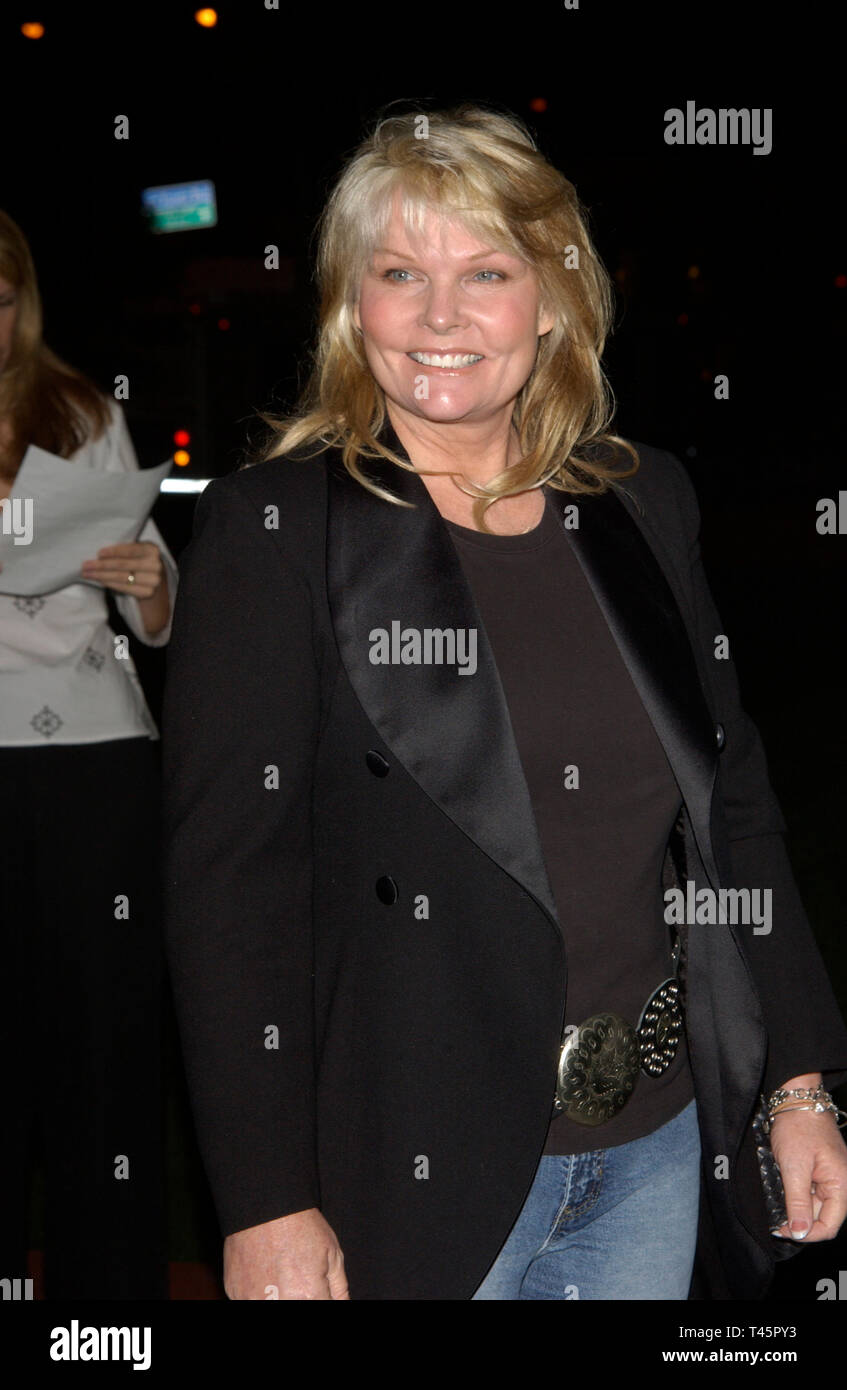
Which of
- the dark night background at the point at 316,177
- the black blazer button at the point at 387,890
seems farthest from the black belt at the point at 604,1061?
the dark night background at the point at 316,177

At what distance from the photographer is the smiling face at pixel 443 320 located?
5.94ft

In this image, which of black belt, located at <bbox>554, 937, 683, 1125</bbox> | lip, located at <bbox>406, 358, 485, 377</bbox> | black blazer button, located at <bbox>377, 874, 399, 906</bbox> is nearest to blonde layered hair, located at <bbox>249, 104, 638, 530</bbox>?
lip, located at <bbox>406, 358, 485, 377</bbox>

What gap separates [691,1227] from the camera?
196 centimetres

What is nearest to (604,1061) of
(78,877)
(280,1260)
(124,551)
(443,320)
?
(280,1260)

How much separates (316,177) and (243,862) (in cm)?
967

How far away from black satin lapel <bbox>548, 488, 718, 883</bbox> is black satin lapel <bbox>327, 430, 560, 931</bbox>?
23 cm

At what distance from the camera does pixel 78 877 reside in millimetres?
2738

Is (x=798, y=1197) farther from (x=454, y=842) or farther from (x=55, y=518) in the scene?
(x=55, y=518)

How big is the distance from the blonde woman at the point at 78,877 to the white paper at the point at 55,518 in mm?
28

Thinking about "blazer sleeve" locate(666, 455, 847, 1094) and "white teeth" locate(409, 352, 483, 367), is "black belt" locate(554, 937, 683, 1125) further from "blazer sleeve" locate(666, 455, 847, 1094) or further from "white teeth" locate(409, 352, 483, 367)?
"white teeth" locate(409, 352, 483, 367)

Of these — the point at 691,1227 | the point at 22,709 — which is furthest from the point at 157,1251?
the point at 691,1227

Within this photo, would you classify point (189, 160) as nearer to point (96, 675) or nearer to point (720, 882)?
point (96, 675)

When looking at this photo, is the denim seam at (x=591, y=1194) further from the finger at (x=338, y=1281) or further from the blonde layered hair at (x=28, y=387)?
the blonde layered hair at (x=28, y=387)

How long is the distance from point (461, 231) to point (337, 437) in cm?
31
